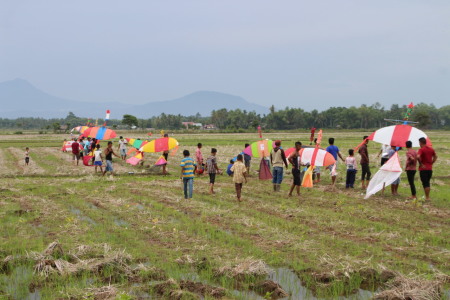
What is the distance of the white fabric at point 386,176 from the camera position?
527 inches

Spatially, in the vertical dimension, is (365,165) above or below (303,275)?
above

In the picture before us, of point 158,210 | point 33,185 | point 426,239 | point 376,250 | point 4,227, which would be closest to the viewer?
point 376,250

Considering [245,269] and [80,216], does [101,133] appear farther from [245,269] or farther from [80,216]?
[245,269]

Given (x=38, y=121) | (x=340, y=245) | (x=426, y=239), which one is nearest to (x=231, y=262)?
(x=340, y=245)

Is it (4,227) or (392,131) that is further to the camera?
(392,131)

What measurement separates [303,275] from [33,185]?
1355cm

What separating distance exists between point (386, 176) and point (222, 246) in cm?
751

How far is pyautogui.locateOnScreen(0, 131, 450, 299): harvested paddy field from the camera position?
6426 mm

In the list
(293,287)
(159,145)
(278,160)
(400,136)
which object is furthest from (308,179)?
(293,287)

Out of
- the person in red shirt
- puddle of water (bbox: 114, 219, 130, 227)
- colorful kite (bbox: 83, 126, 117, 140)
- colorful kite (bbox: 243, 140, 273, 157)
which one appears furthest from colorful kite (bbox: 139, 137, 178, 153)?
the person in red shirt

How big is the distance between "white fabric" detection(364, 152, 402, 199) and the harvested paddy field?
0.39 m

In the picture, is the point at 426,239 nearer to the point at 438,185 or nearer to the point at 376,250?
the point at 376,250

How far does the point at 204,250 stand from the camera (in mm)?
8172

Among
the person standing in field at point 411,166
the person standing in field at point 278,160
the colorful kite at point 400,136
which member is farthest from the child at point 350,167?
the person standing in field at point 278,160
